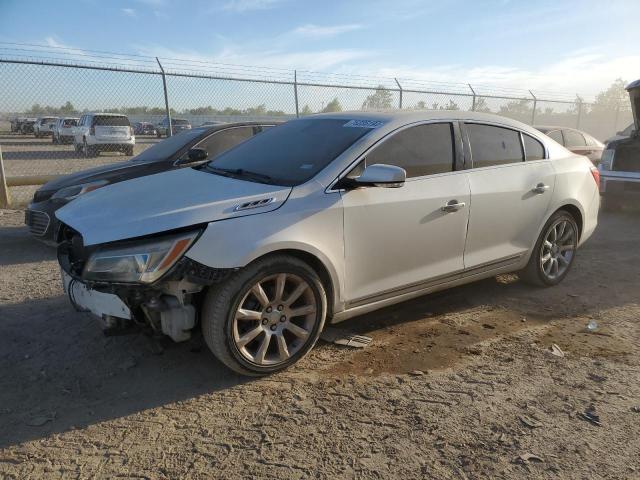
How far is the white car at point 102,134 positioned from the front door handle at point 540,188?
1620 centimetres

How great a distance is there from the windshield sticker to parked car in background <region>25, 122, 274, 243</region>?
2551 mm

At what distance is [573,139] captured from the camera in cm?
1130

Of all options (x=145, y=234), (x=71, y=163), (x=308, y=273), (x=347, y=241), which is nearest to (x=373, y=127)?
(x=347, y=241)

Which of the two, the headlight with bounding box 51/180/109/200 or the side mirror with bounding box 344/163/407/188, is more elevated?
the side mirror with bounding box 344/163/407/188

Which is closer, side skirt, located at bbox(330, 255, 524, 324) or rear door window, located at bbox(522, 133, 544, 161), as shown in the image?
side skirt, located at bbox(330, 255, 524, 324)

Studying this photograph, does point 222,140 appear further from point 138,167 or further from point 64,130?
point 64,130

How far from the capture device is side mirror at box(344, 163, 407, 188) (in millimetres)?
3117

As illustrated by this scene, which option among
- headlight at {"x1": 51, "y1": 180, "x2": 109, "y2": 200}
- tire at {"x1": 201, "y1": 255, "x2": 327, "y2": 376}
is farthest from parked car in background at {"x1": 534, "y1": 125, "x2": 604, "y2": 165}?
tire at {"x1": 201, "y1": 255, "x2": 327, "y2": 376}

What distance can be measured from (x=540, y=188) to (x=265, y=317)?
2.78m

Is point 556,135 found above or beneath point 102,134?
beneath

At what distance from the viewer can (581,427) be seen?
263cm

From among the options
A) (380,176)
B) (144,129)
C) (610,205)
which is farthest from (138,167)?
(144,129)

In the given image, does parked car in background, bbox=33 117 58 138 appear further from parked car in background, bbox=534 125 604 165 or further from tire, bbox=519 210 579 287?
tire, bbox=519 210 579 287

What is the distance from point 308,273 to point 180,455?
124 centimetres
